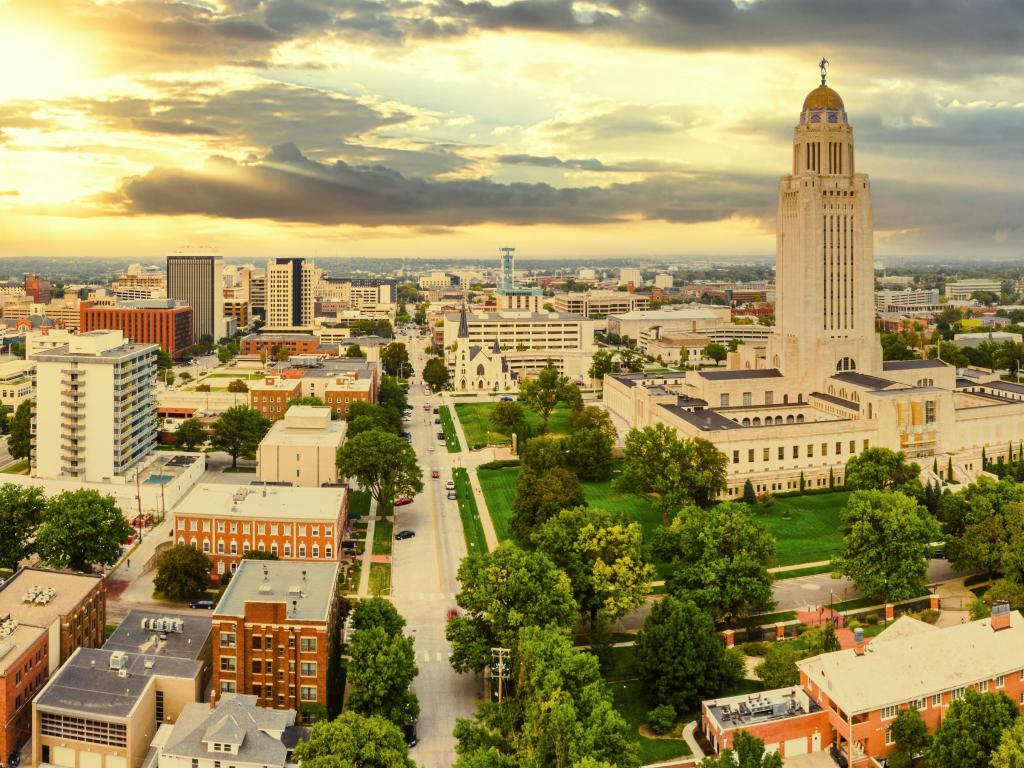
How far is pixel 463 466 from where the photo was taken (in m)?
103

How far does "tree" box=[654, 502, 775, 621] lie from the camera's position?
2215 inches

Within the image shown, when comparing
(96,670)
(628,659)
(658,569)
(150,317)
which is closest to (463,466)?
(658,569)

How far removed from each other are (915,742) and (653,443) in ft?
129

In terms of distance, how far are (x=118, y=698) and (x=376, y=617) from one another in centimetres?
1316

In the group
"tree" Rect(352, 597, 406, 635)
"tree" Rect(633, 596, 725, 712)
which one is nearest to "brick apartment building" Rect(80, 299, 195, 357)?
"tree" Rect(352, 597, 406, 635)

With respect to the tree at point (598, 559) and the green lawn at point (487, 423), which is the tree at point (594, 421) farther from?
the tree at point (598, 559)

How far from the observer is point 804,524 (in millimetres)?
79875

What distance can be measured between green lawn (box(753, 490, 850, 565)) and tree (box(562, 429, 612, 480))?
53.3 feet

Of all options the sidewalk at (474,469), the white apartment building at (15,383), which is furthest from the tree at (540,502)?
the white apartment building at (15,383)

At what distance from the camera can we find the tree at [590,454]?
94.1 m

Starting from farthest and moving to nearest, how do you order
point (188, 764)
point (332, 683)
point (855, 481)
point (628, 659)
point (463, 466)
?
1. point (463, 466)
2. point (855, 481)
3. point (628, 659)
4. point (332, 683)
5. point (188, 764)

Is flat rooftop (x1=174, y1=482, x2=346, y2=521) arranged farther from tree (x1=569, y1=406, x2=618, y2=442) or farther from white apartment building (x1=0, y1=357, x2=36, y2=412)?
white apartment building (x1=0, y1=357, x2=36, y2=412)

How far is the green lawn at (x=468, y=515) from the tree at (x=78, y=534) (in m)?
26.5

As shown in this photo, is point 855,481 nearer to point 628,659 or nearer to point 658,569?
point 658,569
